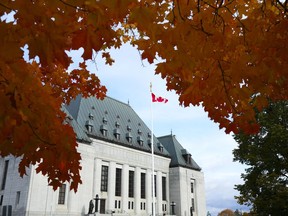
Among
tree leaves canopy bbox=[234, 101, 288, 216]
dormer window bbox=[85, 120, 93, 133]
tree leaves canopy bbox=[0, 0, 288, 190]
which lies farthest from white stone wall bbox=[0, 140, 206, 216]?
tree leaves canopy bbox=[0, 0, 288, 190]

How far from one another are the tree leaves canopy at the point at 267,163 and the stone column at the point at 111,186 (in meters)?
24.9

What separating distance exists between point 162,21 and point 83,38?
123 centimetres

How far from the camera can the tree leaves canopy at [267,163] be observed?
714 inches

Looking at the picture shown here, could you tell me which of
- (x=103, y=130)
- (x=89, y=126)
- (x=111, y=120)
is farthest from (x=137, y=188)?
(x=89, y=126)

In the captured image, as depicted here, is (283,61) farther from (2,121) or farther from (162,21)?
(2,121)

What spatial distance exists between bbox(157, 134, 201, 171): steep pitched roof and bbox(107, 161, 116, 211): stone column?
17.3 metres

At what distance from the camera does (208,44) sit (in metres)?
4.10

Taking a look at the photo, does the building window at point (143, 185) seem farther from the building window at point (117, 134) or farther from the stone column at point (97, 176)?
the stone column at point (97, 176)

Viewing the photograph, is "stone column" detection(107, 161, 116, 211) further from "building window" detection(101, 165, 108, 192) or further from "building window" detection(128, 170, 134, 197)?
"building window" detection(128, 170, 134, 197)

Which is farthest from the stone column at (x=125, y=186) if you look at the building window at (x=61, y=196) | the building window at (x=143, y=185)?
the building window at (x=61, y=196)

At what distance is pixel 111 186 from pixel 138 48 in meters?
40.7

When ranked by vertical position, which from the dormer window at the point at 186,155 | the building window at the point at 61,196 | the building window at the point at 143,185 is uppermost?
the dormer window at the point at 186,155

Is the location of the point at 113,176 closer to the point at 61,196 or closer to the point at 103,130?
the point at 103,130

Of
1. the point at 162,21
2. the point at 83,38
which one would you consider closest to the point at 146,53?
the point at 162,21
